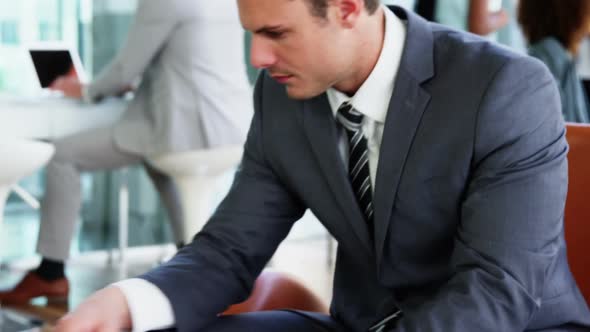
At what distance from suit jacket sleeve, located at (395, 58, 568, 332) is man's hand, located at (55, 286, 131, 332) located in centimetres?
42

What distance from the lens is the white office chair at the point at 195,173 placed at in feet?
12.3

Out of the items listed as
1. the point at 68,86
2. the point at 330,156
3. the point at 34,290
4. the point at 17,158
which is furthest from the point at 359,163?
the point at 68,86

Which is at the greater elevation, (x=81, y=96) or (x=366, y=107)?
(x=366, y=107)

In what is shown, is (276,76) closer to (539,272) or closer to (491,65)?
(491,65)

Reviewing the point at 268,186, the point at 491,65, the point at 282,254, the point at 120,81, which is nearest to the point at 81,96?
the point at 120,81

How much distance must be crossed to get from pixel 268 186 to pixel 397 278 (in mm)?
287

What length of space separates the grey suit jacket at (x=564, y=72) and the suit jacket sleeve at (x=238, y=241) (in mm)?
2092

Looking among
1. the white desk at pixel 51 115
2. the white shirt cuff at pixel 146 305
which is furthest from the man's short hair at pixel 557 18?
the white shirt cuff at pixel 146 305

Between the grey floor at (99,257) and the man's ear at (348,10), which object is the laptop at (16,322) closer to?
the grey floor at (99,257)

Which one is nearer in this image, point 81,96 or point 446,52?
point 446,52

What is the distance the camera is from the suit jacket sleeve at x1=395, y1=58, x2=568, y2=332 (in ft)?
4.63

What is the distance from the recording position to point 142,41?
3689mm

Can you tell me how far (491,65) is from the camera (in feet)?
4.96

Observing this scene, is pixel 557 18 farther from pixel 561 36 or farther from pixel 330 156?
pixel 330 156
